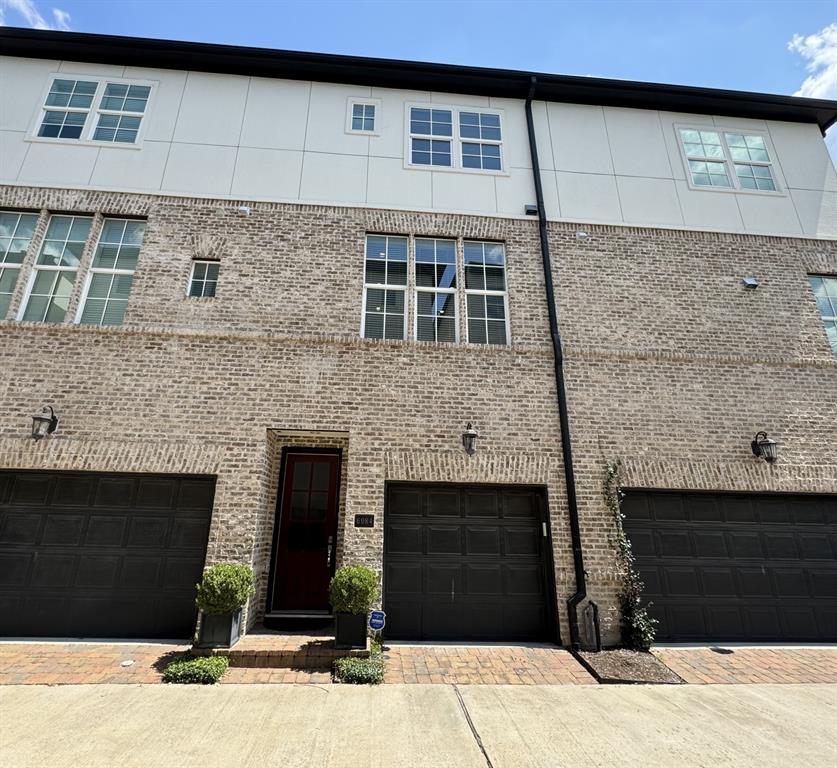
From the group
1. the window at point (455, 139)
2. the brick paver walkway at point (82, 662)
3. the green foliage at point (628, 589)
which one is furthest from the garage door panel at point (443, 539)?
the window at point (455, 139)

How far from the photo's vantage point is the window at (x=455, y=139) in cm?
811

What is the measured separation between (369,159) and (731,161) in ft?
24.4

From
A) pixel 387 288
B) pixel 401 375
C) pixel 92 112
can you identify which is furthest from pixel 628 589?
pixel 92 112

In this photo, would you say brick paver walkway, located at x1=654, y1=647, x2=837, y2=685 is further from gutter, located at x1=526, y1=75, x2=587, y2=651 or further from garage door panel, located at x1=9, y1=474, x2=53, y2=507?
garage door panel, located at x1=9, y1=474, x2=53, y2=507

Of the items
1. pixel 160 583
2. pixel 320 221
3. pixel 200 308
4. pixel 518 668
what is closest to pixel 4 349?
pixel 200 308

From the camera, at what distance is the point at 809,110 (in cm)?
Answer: 884

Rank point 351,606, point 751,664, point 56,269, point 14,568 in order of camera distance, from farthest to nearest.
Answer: point 56,269
point 14,568
point 751,664
point 351,606

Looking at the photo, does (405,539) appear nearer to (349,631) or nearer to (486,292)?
(349,631)

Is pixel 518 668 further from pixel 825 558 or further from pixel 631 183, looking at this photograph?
pixel 631 183

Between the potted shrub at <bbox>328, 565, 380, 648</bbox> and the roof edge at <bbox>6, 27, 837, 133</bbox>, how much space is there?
30.1 feet

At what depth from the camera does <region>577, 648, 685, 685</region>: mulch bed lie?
4.85 metres

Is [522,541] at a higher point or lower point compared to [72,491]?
lower

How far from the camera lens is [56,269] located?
698 centimetres

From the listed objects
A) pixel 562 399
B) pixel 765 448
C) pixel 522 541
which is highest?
pixel 562 399
